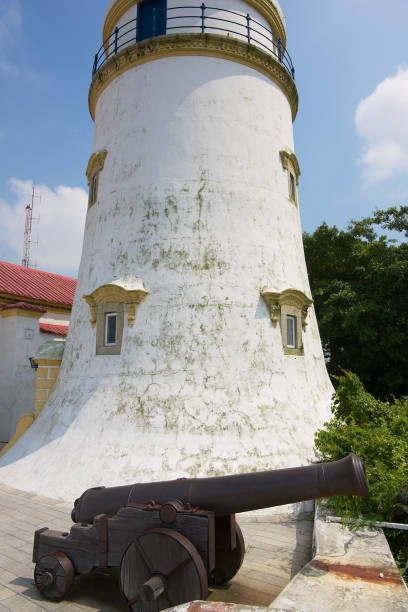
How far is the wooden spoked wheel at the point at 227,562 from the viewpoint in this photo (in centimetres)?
486

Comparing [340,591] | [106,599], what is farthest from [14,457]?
[340,591]

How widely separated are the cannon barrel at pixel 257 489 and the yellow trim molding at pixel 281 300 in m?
5.59

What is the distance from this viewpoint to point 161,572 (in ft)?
13.4

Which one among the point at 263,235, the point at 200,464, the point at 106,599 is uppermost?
the point at 263,235

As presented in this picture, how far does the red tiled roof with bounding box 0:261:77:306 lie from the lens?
674 inches

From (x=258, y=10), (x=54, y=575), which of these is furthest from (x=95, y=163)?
(x=54, y=575)

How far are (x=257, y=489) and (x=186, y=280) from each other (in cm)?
584

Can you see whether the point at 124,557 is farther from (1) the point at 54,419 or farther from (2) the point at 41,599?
(1) the point at 54,419

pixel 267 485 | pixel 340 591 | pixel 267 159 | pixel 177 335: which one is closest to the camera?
pixel 340 591

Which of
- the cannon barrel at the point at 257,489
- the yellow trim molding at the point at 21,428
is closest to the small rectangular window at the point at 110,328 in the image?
the yellow trim molding at the point at 21,428

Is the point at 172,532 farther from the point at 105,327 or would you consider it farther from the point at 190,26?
the point at 190,26

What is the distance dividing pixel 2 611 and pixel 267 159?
9.75 meters

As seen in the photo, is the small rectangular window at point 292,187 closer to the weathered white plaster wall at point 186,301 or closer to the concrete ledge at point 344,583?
the weathered white plaster wall at point 186,301

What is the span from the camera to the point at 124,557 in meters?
4.27
